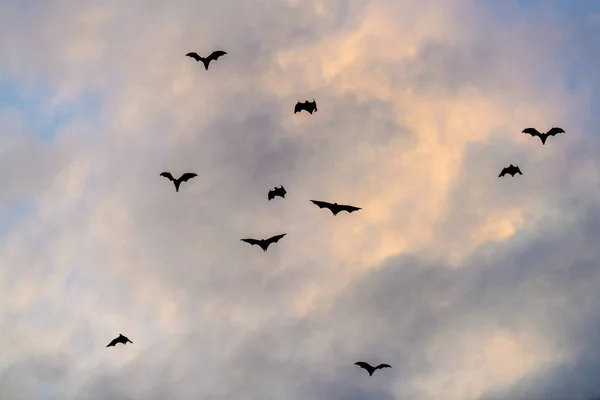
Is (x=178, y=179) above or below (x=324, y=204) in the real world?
above

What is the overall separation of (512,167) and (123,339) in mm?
47852

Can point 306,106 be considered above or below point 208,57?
below

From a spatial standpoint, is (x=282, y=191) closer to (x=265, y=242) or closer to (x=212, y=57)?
(x=265, y=242)

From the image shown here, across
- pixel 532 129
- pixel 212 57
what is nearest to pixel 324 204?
pixel 212 57

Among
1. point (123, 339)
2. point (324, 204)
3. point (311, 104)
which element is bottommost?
point (123, 339)

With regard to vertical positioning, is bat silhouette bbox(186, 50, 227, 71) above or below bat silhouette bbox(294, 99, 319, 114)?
above

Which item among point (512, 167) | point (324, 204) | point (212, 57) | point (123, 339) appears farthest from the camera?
point (512, 167)

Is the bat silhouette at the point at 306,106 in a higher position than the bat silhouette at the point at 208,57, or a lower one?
lower

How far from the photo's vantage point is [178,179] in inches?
2739

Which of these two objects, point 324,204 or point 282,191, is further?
point 282,191

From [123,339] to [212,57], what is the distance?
3103cm

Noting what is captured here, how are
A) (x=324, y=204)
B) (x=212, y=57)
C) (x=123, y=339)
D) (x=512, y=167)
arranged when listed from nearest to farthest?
(x=324, y=204) < (x=212, y=57) < (x=123, y=339) < (x=512, y=167)

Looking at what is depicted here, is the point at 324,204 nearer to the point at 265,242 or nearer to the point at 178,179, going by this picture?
the point at 265,242

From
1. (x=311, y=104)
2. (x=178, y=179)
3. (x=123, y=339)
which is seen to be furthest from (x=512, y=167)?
(x=123, y=339)
